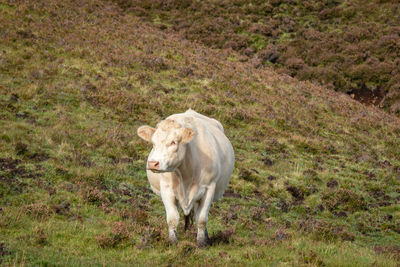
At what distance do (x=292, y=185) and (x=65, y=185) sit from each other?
25.0 ft

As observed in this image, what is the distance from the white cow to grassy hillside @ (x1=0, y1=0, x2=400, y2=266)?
52 cm

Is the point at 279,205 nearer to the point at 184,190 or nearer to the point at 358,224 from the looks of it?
the point at 358,224

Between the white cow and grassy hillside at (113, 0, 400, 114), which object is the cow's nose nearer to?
the white cow

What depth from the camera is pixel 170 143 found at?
19.8 feet

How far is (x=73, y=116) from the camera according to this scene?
1550 cm

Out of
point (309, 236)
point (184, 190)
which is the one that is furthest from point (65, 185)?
point (309, 236)

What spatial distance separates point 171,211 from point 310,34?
36.9 metres

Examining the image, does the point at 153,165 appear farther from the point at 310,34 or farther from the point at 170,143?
the point at 310,34

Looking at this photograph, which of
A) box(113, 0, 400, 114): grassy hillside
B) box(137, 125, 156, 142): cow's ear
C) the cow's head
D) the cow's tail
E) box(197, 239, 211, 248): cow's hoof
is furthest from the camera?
box(113, 0, 400, 114): grassy hillside

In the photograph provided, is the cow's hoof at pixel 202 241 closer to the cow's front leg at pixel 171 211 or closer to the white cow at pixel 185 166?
the white cow at pixel 185 166

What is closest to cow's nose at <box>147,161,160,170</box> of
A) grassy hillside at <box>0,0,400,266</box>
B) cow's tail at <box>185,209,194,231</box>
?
grassy hillside at <box>0,0,400,266</box>

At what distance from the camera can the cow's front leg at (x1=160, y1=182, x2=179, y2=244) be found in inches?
261

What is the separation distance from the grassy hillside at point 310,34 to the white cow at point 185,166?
25.3 metres

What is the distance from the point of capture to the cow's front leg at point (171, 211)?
663cm
